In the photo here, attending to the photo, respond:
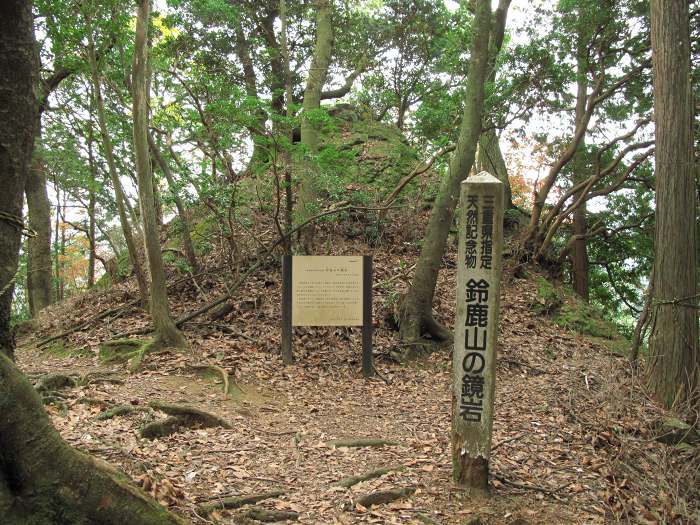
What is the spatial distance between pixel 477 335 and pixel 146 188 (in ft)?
18.4

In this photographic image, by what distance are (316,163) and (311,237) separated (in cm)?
176

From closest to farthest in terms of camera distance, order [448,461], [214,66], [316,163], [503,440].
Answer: [448,461], [503,440], [316,163], [214,66]

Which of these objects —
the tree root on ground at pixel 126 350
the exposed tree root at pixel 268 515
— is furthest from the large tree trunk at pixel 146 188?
the exposed tree root at pixel 268 515

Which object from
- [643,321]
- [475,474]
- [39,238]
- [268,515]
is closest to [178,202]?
[39,238]

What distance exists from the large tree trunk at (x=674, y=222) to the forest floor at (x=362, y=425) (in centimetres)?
55

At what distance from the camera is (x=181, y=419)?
218 inches

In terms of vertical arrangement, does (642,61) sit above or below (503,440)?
above

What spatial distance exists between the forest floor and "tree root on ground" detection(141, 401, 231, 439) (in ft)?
0.40

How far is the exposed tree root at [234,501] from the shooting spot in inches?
150

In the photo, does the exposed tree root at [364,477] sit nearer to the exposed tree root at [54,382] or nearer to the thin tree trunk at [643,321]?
the exposed tree root at [54,382]

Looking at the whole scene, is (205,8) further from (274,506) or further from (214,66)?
(274,506)

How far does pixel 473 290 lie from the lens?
4520 millimetres

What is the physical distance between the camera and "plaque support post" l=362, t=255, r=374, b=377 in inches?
326

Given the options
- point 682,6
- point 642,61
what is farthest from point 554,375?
point 642,61
